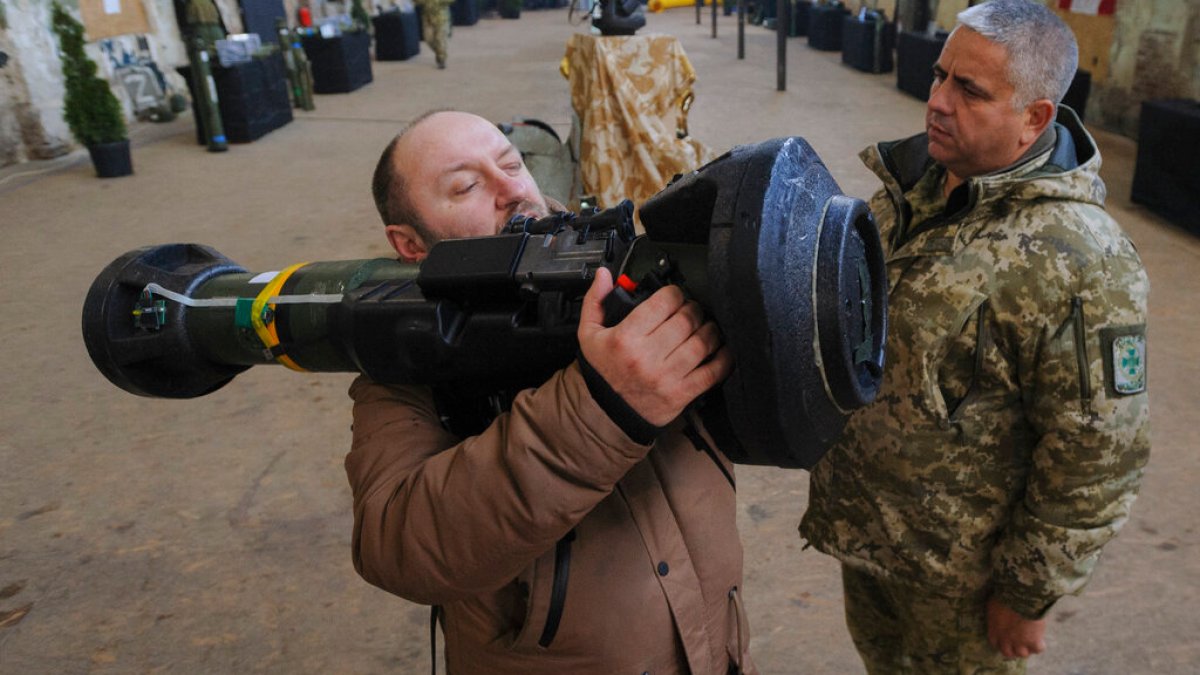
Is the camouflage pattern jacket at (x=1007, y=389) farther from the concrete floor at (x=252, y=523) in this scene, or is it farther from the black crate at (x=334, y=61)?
the black crate at (x=334, y=61)

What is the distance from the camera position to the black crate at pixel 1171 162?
5348 mm

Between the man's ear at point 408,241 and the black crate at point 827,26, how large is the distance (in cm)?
1369

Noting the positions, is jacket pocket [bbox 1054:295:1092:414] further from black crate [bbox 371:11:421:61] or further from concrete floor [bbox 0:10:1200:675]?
black crate [bbox 371:11:421:61]

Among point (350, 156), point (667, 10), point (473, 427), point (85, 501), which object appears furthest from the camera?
point (667, 10)

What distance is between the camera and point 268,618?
8.50 feet

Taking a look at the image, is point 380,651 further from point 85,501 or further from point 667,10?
point 667,10

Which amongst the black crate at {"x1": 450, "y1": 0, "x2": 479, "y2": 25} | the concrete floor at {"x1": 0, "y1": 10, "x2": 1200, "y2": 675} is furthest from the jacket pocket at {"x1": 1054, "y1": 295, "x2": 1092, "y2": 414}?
the black crate at {"x1": 450, "y1": 0, "x2": 479, "y2": 25}

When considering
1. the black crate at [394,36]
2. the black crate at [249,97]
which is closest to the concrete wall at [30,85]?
the black crate at [249,97]

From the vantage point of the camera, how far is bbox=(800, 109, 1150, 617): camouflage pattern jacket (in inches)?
56.7

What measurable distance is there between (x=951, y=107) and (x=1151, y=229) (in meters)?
4.79

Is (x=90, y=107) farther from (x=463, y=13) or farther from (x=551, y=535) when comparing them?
(x=463, y=13)

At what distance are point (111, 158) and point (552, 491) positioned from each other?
8.06 metres

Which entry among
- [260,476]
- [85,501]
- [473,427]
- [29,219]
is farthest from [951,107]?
[29,219]

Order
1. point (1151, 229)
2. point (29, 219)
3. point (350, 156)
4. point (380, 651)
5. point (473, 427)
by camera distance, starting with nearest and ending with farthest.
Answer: point (473, 427)
point (380, 651)
point (1151, 229)
point (29, 219)
point (350, 156)
